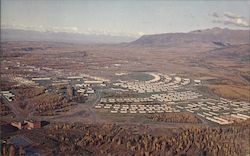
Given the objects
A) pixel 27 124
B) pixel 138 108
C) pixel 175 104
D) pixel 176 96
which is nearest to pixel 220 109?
pixel 175 104

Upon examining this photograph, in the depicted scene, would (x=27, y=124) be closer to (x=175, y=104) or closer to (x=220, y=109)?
(x=175, y=104)

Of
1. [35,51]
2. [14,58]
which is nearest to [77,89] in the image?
[14,58]

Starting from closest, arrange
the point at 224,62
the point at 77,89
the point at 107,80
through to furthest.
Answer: the point at 77,89 < the point at 107,80 < the point at 224,62

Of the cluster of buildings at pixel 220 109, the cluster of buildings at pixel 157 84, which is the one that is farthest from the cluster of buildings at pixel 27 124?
the cluster of buildings at pixel 157 84

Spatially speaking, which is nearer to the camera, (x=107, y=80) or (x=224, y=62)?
(x=107, y=80)

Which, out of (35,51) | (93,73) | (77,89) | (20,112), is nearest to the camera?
(20,112)

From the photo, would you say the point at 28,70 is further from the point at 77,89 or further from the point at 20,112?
the point at 20,112
